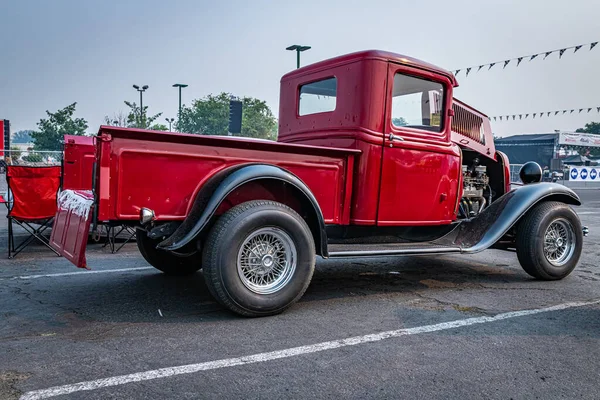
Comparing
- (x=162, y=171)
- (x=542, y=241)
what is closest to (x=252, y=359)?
(x=162, y=171)

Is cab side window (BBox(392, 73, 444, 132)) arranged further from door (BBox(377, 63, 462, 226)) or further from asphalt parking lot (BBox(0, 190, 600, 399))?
asphalt parking lot (BBox(0, 190, 600, 399))

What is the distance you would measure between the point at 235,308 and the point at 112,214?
3.54 ft

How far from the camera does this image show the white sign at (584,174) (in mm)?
34062

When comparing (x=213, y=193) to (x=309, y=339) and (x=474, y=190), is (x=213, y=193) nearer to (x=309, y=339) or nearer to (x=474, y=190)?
(x=309, y=339)

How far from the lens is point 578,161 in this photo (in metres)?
39.8

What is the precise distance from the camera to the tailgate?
3924 millimetres

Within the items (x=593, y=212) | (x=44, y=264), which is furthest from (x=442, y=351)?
(x=593, y=212)

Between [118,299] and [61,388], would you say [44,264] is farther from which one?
[61,388]

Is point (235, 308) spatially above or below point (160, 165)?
below

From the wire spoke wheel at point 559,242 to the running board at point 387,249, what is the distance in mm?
1210

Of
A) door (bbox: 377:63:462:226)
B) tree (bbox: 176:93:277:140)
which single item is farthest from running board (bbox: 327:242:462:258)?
tree (bbox: 176:93:277:140)

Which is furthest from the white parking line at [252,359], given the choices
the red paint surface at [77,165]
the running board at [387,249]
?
the red paint surface at [77,165]

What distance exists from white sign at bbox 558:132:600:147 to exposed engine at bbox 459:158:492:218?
137 ft

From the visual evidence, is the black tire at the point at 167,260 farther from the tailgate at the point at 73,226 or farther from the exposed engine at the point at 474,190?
the exposed engine at the point at 474,190
